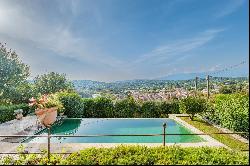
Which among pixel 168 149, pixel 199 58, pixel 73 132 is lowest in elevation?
pixel 73 132

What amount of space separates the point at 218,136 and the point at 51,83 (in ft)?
62.8

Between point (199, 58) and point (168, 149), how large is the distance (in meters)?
26.8

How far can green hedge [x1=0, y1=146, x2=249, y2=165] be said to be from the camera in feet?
18.4

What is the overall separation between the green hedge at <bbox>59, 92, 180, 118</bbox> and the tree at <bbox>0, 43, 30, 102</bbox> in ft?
20.6

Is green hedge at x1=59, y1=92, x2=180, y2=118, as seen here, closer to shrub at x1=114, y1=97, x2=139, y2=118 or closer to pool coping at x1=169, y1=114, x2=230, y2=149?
shrub at x1=114, y1=97, x2=139, y2=118

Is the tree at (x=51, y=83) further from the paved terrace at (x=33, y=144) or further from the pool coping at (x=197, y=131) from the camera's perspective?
the pool coping at (x=197, y=131)

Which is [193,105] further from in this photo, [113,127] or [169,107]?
[169,107]

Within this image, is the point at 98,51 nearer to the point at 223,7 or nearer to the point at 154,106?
the point at 154,106

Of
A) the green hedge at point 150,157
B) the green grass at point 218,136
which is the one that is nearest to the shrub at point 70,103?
the green grass at point 218,136

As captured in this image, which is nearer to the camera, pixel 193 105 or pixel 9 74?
pixel 193 105

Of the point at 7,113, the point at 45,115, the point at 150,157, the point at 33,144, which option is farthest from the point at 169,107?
the point at 150,157

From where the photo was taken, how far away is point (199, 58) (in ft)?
106

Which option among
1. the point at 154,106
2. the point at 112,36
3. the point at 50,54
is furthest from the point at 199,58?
the point at 50,54

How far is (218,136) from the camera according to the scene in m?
13.1
